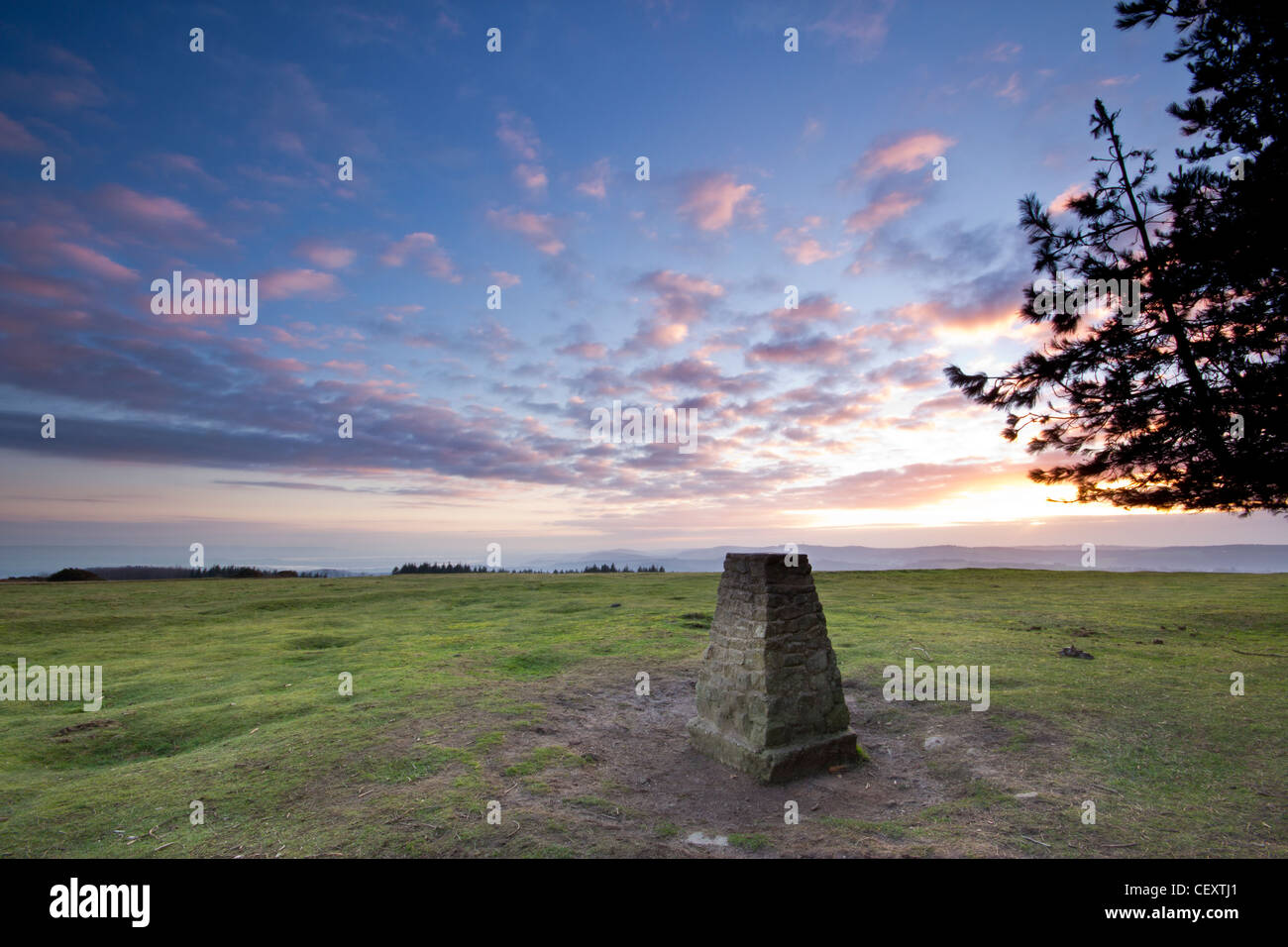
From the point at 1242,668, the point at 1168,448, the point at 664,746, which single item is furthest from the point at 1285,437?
the point at 664,746

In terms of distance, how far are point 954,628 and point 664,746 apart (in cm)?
1126

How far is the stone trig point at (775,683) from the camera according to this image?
24.6 feet

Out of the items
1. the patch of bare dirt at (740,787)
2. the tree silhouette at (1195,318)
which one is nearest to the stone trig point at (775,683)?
the patch of bare dirt at (740,787)

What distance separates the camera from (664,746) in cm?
866

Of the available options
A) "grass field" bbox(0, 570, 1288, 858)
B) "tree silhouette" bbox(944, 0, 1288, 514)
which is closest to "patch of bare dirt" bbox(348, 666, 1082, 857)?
"grass field" bbox(0, 570, 1288, 858)

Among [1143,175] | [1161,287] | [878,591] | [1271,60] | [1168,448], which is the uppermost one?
[1271,60]

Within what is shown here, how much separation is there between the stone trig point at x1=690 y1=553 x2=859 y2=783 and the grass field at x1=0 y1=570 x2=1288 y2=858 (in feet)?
1.26

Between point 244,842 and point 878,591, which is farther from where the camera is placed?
point 878,591

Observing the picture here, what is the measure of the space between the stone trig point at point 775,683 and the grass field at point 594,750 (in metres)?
0.39

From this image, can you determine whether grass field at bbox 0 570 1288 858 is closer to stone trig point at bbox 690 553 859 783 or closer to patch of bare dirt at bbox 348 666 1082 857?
patch of bare dirt at bbox 348 666 1082 857

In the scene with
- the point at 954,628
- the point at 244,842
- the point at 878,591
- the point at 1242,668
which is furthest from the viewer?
the point at 878,591

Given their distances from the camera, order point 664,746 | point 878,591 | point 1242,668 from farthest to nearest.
A: point 878,591
point 1242,668
point 664,746

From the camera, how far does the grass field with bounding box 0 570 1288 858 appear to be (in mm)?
5566

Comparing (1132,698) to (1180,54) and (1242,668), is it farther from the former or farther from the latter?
(1180,54)
